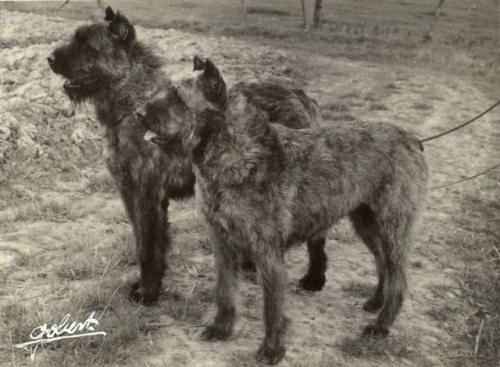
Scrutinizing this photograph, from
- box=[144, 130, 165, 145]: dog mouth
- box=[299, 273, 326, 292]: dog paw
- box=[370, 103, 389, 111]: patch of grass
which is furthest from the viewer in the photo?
box=[370, 103, 389, 111]: patch of grass

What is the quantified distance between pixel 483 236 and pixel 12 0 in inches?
1007

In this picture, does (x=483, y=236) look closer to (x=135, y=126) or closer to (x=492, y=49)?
(x=135, y=126)

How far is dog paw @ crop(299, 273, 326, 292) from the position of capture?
5871 mm

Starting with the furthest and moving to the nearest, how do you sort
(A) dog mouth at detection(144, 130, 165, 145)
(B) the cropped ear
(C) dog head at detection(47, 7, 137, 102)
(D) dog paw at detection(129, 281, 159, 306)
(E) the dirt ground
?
1. (D) dog paw at detection(129, 281, 159, 306)
2. (C) dog head at detection(47, 7, 137, 102)
3. (E) the dirt ground
4. (A) dog mouth at detection(144, 130, 165, 145)
5. (B) the cropped ear

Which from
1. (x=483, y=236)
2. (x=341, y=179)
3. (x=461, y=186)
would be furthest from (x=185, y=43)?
(x=341, y=179)

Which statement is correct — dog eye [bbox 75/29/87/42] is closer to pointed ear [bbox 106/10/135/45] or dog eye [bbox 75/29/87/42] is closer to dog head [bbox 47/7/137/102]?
dog head [bbox 47/7/137/102]

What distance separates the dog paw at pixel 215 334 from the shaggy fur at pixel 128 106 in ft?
2.64

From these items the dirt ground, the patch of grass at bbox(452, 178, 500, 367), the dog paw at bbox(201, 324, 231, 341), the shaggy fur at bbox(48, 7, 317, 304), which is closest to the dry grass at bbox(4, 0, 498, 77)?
the dirt ground

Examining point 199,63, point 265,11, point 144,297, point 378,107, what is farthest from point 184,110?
point 265,11

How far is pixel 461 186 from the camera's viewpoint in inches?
367
